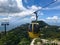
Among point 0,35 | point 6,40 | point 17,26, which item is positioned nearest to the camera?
point 6,40

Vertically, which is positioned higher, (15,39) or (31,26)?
(31,26)

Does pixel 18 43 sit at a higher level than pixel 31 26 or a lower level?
lower

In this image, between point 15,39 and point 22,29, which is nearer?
point 15,39

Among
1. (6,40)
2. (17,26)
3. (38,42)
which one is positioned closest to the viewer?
(38,42)

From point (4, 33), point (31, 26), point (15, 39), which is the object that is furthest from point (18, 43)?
point (31, 26)

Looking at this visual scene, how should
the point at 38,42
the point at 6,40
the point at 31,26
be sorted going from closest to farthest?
the point at 31,26, the point at 38,42, the point at 6,40

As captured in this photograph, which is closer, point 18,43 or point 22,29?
point 18,43

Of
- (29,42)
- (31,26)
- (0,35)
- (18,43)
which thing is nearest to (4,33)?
(0,35)

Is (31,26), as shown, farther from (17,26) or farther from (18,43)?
(17,26)

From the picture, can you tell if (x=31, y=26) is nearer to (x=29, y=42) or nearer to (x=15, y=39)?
(x=29, y=42)
